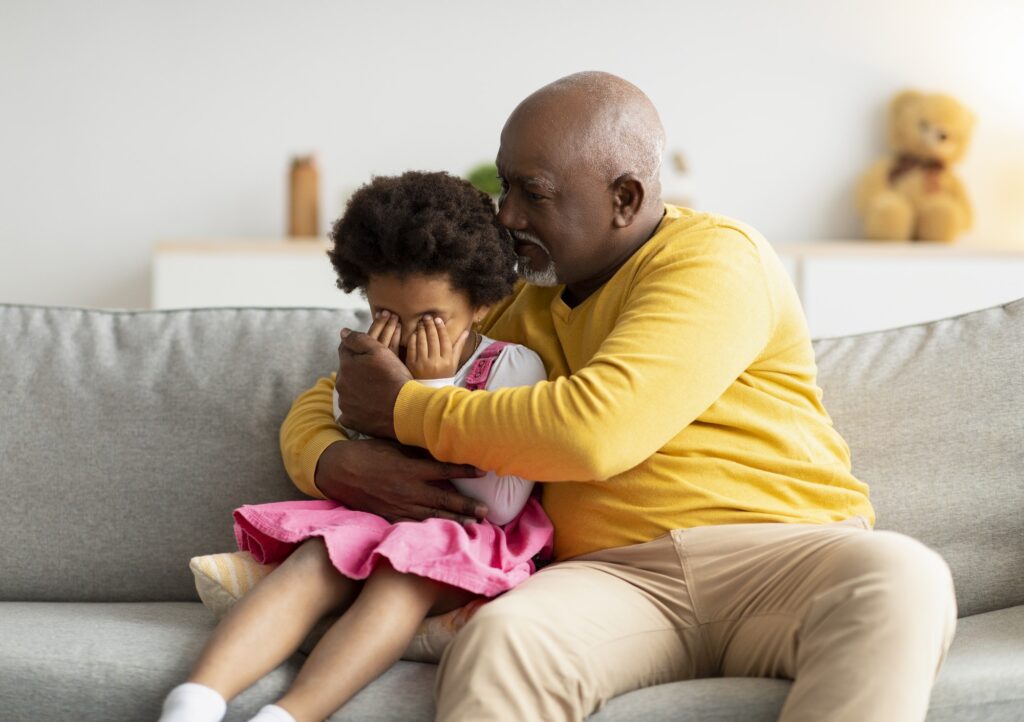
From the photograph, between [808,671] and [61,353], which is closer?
[808,671]

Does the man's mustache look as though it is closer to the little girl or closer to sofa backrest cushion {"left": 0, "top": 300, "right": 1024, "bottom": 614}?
the little girl

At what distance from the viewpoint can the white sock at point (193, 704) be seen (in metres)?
1.26

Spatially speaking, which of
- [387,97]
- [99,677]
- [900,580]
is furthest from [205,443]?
[387,97]

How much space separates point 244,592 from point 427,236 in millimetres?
519

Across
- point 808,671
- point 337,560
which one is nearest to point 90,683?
point 337,560

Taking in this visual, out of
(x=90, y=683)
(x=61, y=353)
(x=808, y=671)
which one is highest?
(x=61, y=353)

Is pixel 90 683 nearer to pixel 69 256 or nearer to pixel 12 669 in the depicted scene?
pixel 12 669

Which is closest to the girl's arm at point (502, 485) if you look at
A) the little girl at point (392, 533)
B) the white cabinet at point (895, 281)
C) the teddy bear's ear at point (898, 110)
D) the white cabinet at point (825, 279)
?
the little girl at point (392, 533)

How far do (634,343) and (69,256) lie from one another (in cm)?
360

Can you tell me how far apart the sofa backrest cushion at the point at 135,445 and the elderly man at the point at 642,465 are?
0.60 feet

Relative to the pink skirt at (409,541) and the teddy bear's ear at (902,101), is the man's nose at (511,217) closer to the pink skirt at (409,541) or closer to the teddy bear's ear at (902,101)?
the pink skirt at (409,541)

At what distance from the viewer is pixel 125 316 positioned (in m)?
2.01

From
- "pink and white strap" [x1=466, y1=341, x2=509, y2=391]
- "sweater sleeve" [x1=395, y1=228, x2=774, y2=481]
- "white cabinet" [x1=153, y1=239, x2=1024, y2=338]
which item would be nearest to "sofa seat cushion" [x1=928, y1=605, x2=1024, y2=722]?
"sweater sleeve" [x1=395, y1=228, x2=774, y2=481]

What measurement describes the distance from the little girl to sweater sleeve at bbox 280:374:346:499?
7 centimetres
